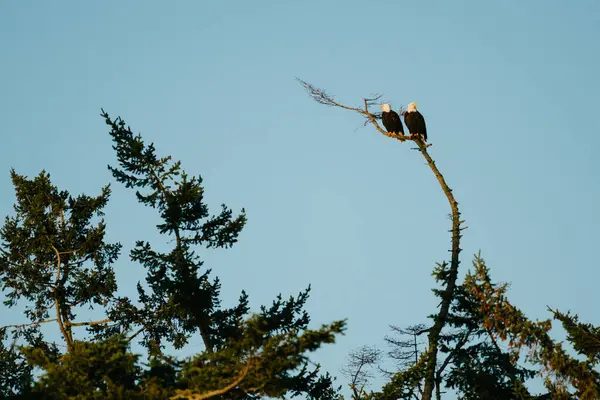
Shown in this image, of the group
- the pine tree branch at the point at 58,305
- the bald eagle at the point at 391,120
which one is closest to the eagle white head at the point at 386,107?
the bald eagle at the point at 391,120

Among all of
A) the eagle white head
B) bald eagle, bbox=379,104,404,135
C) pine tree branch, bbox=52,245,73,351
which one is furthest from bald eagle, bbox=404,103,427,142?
pine tree branch, bbox=52,245,73,351

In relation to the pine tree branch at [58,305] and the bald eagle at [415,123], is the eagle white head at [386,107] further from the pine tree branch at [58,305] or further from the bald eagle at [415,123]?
the pine tree branch at [58,305]

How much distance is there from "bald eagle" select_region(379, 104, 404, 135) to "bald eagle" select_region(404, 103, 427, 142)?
0.36 m

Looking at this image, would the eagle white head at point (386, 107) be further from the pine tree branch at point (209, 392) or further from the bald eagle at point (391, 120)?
the pine tree branch at point (209, 392)

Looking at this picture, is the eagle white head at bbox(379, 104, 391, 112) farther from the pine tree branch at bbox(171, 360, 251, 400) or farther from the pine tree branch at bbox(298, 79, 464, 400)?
the pine tree branch at bbox(171, 360, 251, 400)

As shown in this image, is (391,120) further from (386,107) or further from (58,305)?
(58,305)

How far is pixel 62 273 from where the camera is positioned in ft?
79.4

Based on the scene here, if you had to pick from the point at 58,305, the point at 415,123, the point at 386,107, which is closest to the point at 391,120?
the point at 386,107

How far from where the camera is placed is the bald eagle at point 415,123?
2346 cm

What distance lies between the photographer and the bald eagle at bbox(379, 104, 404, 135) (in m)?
23.5

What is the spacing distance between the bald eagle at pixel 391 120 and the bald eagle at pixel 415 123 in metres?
0.36

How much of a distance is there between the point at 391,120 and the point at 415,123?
806 millimetres

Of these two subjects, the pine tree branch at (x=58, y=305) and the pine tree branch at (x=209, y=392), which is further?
the pine tree branch at (x=58, y=305)

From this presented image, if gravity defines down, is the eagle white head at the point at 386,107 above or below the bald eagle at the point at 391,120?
above
